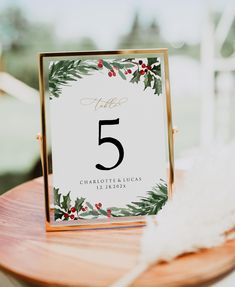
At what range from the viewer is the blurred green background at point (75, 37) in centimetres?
410

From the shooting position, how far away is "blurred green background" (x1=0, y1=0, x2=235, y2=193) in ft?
13.5

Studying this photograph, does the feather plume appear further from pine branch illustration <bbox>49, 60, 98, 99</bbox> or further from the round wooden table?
pine branch illustration <bbox>49, 60, 98, 99</bbox>

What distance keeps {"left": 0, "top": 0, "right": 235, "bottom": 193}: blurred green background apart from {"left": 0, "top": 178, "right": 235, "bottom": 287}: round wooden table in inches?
119

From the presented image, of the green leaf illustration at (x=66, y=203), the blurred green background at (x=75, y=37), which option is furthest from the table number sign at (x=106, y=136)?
the blurred green background at (x=75, y=37)

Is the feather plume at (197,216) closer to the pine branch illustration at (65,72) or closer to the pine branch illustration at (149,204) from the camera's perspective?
the pine branch illustration at (149,204)

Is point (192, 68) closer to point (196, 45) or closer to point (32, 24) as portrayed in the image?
point (196, 45)

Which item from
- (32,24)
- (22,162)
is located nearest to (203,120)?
(22,162)

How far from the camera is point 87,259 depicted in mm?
754

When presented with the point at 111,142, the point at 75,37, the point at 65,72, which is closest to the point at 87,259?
the point at 111,142

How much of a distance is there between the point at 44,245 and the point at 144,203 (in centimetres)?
24

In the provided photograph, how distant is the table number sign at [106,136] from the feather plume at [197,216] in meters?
0.10

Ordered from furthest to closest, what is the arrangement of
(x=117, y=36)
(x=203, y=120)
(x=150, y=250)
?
1. (x=117, y=36)
2. (x=203, y=120)
3. (x=150, y=250)

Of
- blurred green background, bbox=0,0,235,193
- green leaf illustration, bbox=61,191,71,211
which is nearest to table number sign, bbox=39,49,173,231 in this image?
green leaf illustration, bbox=61,191,71,211

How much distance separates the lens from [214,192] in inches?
32.2
